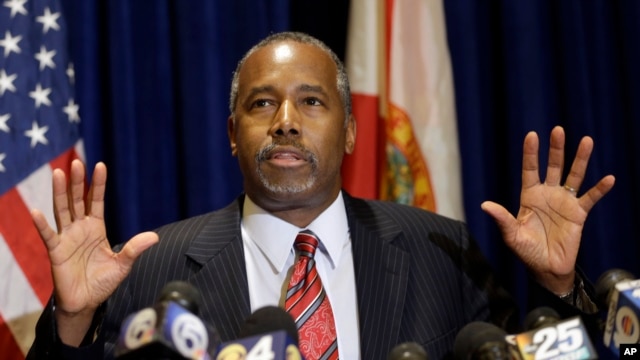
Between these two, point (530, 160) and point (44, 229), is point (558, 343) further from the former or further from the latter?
point (44, 229)

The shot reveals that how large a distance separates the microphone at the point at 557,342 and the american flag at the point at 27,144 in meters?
1.58

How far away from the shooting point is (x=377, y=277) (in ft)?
6.77

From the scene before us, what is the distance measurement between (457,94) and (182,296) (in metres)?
1.89

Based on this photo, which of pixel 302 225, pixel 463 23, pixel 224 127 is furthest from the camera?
pixel 463 23

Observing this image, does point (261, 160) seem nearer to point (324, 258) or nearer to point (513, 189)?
point (324, 258)

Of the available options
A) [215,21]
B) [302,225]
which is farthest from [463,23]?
[302,225]

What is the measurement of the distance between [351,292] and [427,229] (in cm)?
30

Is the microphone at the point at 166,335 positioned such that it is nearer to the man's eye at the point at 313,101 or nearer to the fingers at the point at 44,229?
the fingers at the point at 44,229

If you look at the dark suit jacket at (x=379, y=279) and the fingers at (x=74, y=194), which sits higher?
the fingers at (x=74, y=194)

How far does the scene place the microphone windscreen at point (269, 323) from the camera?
4.58 ft

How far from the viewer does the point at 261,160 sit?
2.11 m

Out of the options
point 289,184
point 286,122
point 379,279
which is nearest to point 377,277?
point 379,279

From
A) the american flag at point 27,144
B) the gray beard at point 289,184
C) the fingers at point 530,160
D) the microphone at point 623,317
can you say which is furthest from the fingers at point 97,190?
the microphone at point 623,317

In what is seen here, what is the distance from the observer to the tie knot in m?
2.07
